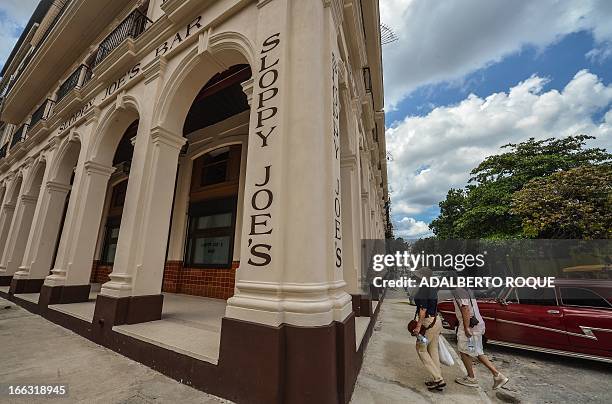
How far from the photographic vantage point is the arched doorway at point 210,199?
25.3 ft

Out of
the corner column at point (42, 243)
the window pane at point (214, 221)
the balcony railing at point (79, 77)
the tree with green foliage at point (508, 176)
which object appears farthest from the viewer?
the tree with green foliage at point (508, 176)

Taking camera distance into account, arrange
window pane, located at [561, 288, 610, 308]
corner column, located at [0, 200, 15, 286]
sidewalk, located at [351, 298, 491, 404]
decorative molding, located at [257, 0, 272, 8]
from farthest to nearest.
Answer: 1. corner column, located at [0, 200, 15, 286]
2. window pane, located at [561, 288, 610, 308]
3. decorative molding, located at [257, 0, 272, 8]
4. sidewalk, located at [351, 298, 491, 404]

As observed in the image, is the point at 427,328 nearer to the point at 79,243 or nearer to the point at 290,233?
the point at 290,233

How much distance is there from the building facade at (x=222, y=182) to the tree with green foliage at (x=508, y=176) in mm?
11531

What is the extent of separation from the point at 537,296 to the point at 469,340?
2.79m

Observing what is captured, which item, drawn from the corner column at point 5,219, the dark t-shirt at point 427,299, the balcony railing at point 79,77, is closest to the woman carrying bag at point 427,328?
the dark t-shirt at point 427,299

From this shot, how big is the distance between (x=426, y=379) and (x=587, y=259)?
15175mm

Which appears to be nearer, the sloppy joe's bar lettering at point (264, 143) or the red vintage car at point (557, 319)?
the sloppy joe's bar lettering at point (264, 143)

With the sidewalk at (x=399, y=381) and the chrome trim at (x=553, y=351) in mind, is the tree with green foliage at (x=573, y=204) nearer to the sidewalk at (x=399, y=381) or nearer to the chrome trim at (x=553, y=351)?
the chrome trim at (x=553, y=351)

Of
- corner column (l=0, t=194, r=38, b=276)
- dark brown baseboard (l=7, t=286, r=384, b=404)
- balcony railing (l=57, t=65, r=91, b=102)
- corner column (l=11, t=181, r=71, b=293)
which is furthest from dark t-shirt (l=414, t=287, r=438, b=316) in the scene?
corner column (l=0, t=194, r=38, b=276)

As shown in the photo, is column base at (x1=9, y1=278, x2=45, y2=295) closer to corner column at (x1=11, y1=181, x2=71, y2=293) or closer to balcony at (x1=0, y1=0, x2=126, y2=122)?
corner column at (x1=11, y1=181, x2=71, y2=293)

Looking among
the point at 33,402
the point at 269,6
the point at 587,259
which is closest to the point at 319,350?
the point at 33,402

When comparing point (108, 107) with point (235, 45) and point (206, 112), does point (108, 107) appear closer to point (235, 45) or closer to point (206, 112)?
point (206, 112)

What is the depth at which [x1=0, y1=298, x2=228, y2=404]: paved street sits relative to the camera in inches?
104
